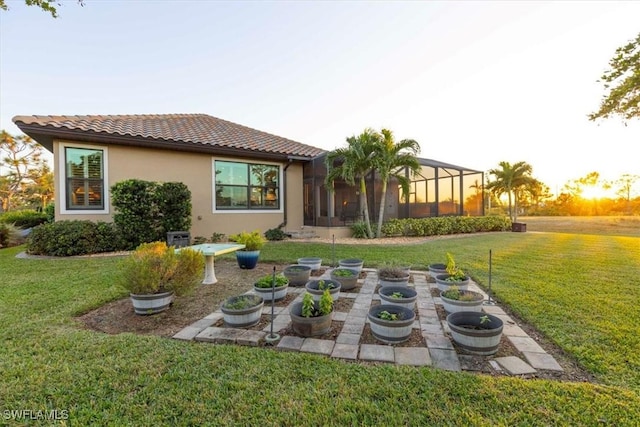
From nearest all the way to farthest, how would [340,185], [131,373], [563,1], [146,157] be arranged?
[131,373] → [563,1] → [146,157] → [340,185]

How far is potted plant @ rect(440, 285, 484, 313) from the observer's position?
3.23m

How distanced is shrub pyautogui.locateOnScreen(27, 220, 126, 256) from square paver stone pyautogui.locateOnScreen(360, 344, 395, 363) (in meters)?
8.13

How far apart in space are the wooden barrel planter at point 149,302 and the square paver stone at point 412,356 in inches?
115

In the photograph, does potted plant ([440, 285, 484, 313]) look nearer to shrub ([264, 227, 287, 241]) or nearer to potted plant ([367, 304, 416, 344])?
potted plant ([367, 304, 416, 344])

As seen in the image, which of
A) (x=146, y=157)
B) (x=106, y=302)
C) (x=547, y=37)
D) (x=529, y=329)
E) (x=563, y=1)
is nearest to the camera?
(x=529, y=329)

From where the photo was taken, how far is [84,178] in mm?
8219

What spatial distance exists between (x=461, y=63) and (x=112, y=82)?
13136 mm

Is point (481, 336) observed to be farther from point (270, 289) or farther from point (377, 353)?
point (270, 289)

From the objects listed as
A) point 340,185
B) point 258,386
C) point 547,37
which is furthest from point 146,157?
point 547,37

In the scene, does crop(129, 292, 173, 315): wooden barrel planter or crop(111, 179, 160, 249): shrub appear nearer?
crop(129, 292, 173, 315): wooden barrel planter

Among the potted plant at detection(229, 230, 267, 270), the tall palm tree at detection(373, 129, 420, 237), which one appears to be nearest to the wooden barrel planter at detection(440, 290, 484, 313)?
the potted plant at detection(229, 230, 267, 270)

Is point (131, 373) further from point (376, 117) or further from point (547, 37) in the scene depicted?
point (376, 117)

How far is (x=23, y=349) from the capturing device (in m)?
2.55

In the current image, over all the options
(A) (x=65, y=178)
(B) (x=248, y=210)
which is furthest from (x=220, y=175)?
(A) (x=65, y=178)
